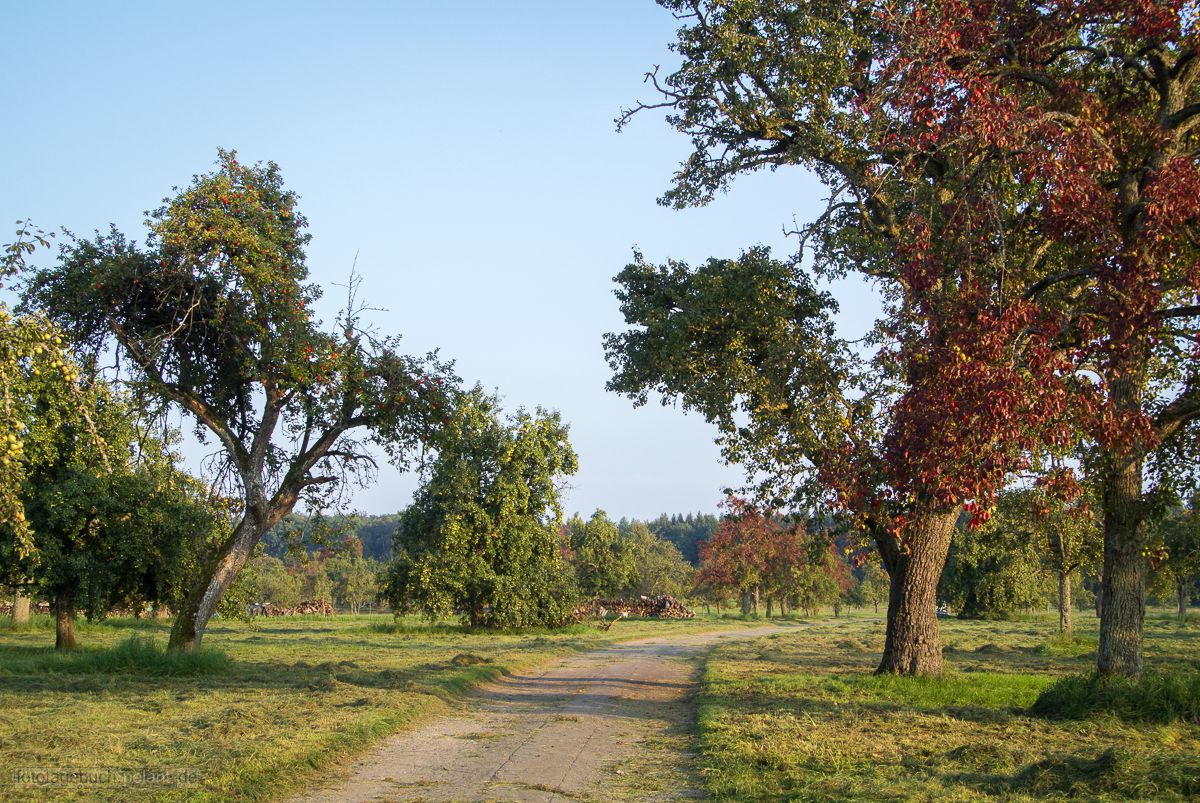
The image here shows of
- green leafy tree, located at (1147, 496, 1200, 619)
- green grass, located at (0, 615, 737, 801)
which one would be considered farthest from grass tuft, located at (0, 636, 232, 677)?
green leafy tree, located at (1147, 496, 1200, 619)

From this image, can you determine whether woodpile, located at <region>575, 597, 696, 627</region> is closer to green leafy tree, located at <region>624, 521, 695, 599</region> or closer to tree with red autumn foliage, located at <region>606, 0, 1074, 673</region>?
green leafy tree, located at <region>624, 521, 695, 599</region>

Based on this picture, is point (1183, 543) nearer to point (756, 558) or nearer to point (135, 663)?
point (135, 663)

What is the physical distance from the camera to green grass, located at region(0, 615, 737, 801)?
27.6ft

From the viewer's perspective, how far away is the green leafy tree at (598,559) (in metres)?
64.1

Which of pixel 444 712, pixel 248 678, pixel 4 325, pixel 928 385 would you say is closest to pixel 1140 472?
pixel 928 385

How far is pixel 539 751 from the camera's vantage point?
10258mm

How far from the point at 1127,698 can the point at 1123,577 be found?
1731mm

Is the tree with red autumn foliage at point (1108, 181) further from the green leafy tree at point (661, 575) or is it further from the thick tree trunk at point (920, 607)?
the green leafy tree at point (661, 575)

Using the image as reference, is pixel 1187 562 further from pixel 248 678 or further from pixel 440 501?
pixel 440 501

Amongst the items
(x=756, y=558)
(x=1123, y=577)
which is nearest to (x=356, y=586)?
(x=756, y=558)

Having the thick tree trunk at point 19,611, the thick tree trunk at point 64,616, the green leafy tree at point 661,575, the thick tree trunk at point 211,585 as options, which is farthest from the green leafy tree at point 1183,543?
the green leafy tree at point 661,575

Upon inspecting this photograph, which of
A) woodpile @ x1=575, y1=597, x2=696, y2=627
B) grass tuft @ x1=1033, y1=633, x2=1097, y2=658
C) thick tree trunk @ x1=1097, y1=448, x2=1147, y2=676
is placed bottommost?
woodpile @ x1=575, y1=597, x2=696, y2=627

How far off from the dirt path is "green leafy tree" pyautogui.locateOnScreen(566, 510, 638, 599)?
46116 millimetres

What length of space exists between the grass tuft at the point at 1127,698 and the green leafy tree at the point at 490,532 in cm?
2964
